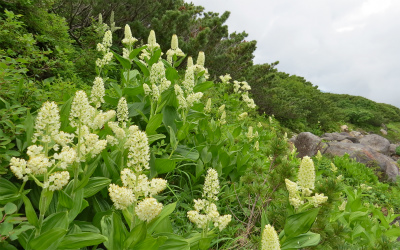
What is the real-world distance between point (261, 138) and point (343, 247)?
3.98 metres

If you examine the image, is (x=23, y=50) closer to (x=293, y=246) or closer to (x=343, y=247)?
(x=293, y=246)

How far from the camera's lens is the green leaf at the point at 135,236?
1764mm

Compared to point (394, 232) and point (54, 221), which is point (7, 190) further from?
point (394, 232)

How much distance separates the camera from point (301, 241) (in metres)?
2.30

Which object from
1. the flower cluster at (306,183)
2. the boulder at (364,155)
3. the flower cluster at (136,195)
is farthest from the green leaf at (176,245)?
the boulder at (364,155)

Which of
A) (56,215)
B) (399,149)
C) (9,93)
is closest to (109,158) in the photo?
(56,215)

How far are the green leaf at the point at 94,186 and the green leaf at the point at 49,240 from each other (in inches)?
19.1

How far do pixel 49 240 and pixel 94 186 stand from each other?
58 cm

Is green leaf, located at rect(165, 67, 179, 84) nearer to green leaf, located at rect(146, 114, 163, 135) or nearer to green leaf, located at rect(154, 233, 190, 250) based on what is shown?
green leaf, located at rect(146, 114, 163, 135)

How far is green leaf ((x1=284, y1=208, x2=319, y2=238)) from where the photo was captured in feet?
7.39

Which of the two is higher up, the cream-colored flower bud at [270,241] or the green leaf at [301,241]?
the cream-colored flower bud at [270,241]

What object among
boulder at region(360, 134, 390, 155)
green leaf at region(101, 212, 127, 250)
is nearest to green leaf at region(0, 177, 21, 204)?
green leaf at region(101, 212, 127, 250)

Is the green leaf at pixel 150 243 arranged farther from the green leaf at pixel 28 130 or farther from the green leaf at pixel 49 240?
the green leaf at pixel 28 130

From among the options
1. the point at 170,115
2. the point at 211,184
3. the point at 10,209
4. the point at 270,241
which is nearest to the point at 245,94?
the point at 170,115
